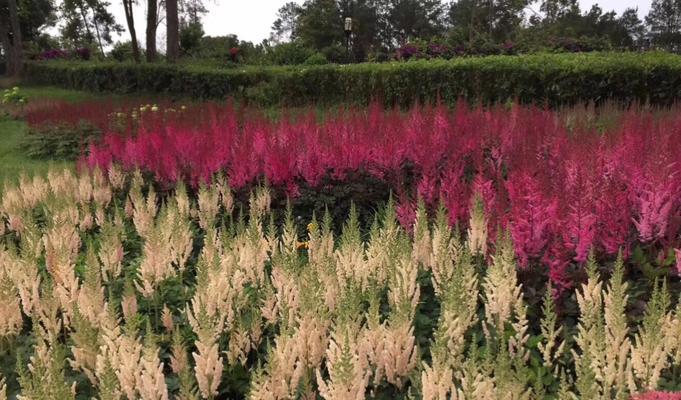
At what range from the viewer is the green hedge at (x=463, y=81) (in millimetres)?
10656

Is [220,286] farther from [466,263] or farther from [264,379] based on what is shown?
[466,263]

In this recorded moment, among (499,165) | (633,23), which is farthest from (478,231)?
(633,23)

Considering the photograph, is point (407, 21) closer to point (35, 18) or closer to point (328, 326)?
point (35, 18)

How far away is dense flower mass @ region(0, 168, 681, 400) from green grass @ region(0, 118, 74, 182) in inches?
187

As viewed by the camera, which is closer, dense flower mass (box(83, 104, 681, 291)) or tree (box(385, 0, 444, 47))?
dense flower mass (box(83, 104, 681, 291))

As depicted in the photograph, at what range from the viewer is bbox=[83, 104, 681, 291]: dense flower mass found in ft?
12.0

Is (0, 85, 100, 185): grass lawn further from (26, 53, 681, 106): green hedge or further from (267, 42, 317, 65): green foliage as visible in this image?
(267, 42, 317, 65): green foliage

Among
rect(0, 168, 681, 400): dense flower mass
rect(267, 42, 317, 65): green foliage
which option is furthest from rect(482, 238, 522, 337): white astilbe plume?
rect(267, 42, 317, 65): green foliage

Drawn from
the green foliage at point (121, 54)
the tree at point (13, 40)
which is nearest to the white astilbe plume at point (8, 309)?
the tree at point (13, 40)

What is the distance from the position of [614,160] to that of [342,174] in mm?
2209

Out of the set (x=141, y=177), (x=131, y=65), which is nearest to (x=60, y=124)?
(x=141, y=177)

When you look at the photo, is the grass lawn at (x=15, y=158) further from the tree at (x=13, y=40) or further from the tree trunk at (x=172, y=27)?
the tree at (x=13, y=40)

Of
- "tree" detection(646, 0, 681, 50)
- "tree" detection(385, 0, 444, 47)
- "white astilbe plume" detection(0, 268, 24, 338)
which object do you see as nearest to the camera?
"white astilbe plume" detection(0, 268, 24, 338)

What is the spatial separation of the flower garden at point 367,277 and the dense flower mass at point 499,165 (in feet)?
0.07
